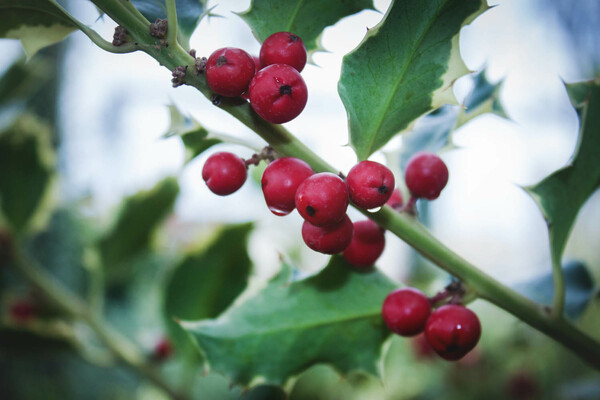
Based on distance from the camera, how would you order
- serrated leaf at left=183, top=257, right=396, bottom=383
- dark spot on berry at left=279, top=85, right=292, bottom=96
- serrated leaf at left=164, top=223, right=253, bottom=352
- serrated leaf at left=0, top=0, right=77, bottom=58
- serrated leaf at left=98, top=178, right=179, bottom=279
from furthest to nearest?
serrated leaf at left=98, top=178, right=179, bottom=279, serrated leaf at left=164, top=223, right=253, bottom=352, serrated leaf at left=183, top=257, right=396, bottom=383, serrated leaf at left=0, top=0, right=77, bottom=58, dark spot on berry at left=279, top=85, right=292, bottom=96

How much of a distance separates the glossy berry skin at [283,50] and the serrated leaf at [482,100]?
31 centimetres

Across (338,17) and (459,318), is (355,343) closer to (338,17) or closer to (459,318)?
(459,318)

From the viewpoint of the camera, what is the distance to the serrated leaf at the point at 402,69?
1.65ft

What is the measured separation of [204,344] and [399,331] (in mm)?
282

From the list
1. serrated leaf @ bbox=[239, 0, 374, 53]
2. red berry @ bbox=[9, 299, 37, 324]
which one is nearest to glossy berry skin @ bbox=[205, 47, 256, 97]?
serrated leaf @ bbox=[239, 0, 374, 53]

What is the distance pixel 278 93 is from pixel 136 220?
821 millimetres

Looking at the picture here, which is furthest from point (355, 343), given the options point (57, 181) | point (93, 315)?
point (57, 181)

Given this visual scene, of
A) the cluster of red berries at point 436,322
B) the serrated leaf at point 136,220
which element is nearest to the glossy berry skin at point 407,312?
the cluster of red berries at point 436,322

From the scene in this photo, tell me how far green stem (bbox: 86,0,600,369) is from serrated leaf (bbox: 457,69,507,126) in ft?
0.73

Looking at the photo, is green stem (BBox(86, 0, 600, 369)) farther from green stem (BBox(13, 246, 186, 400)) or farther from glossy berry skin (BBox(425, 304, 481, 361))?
green stem (BBox(13, 246, 186, 400))

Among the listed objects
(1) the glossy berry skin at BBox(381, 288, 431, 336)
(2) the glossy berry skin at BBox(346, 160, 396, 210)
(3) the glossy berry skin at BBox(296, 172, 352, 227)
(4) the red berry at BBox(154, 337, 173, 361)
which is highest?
(3) the glossy berry skin at BBox(296, 172, 352, 227)

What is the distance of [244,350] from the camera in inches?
26.7

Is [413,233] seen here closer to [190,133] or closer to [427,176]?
[427,176]

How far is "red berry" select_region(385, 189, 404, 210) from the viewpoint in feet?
2.11
